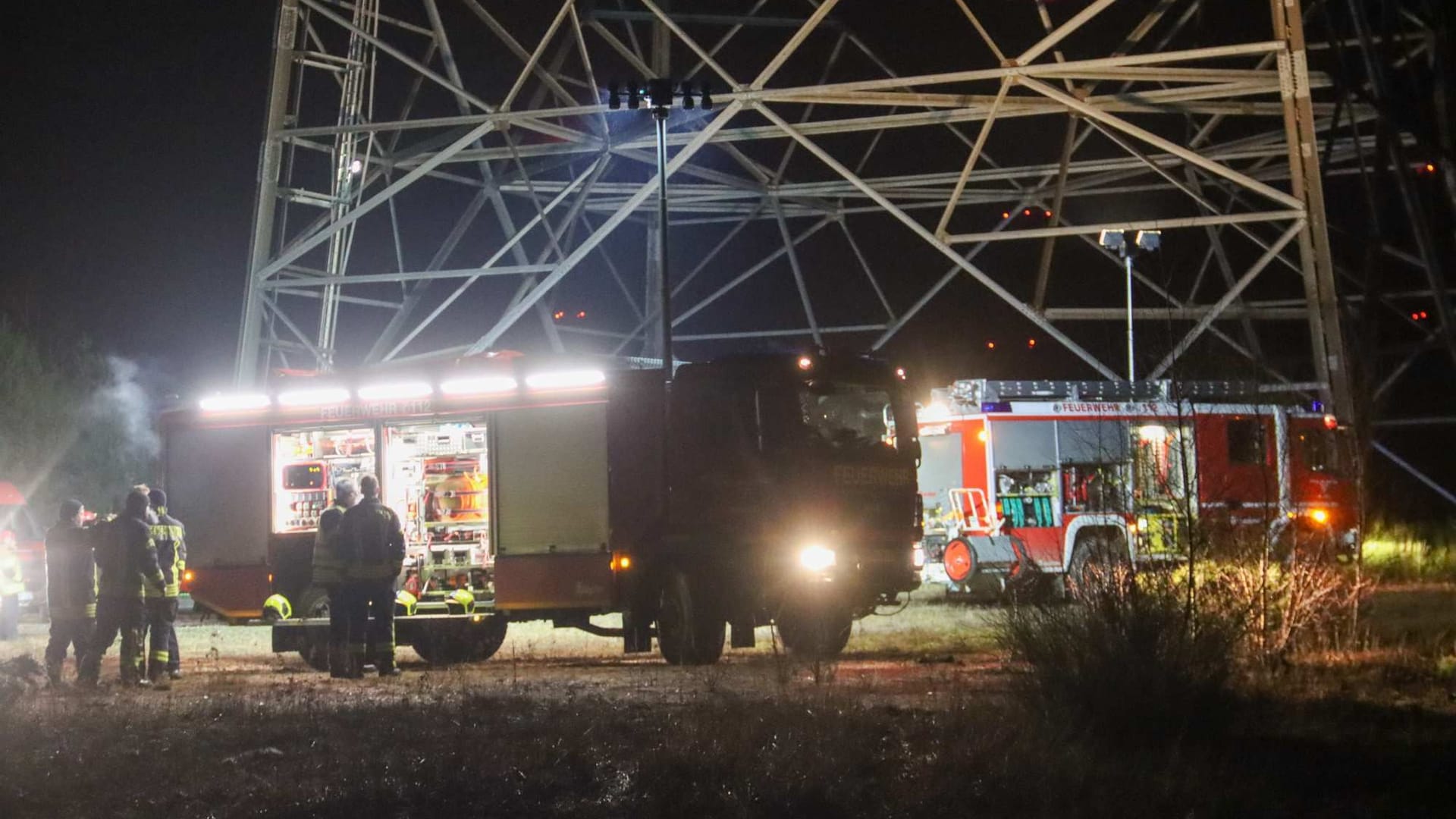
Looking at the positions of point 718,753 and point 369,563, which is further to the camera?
point 369,563

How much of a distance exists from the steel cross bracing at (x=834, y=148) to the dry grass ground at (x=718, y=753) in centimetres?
513

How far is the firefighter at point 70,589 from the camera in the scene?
15.3 metres

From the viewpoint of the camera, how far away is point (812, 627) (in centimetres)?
1531

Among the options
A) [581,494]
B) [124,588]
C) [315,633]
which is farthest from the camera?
[315,633]

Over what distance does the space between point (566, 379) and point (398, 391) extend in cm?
209

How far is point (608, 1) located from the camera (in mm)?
25812

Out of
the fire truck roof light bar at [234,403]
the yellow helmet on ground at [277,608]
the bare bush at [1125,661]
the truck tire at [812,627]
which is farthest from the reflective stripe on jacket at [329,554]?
the bare bush at [1125,661]

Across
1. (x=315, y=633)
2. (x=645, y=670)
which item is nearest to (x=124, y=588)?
(x=315, y=633)

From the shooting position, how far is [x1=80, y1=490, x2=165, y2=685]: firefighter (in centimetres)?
1491

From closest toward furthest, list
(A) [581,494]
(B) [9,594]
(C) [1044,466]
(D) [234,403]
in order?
(A) [581,494] < (D) [234,403] < (C) [1044,466] < (B) [9,594]

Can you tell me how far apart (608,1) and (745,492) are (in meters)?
12.9

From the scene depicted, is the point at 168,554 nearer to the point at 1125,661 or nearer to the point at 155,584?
the point at 155,584

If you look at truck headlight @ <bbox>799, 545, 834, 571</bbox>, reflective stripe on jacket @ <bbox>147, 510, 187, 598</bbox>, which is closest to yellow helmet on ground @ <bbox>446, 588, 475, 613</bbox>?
reflective stripe on jacket @ <bbox>147, 510, 187, 598</bbox>

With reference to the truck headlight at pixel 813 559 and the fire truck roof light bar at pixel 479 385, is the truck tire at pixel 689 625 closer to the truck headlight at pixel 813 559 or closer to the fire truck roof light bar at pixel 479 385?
the truck headlight at pixel 813 559
